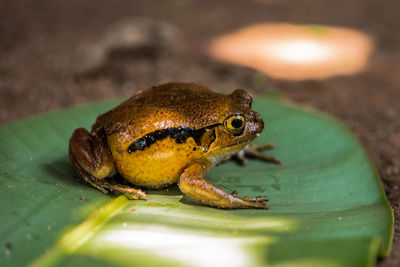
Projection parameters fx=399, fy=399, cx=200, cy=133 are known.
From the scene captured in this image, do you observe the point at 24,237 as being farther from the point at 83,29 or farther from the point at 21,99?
the point at 83,29

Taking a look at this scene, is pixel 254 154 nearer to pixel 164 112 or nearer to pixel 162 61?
pixel 164 112

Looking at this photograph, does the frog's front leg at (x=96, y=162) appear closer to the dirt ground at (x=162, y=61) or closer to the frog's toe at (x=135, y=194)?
the frog's toe at (x=135, y=194)

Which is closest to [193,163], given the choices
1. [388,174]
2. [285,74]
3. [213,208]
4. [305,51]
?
[213,208]

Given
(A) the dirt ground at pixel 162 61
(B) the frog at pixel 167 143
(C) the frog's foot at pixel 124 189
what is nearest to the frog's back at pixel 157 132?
(B) the frog at pixel 167 143

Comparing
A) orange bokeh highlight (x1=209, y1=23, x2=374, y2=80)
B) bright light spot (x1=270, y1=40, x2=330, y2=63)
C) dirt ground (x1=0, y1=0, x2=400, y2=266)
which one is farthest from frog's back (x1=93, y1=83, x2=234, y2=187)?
bright light spot (x1=270, y1=40, x2=330, y2=63)

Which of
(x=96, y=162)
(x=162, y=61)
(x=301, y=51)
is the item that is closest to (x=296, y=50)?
(x=301, y=51)

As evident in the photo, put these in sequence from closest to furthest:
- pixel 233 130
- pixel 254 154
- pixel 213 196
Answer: pixel 213 196
pixel 233 130
pixel 254 154
